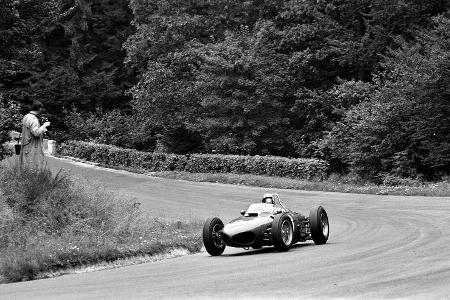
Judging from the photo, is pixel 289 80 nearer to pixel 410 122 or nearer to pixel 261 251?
pixel 410 122

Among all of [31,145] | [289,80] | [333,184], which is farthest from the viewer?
[289,80]

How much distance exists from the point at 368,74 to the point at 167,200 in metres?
24.0

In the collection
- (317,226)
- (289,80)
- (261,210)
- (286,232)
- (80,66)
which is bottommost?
(286,232)

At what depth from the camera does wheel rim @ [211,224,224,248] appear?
18422 mm

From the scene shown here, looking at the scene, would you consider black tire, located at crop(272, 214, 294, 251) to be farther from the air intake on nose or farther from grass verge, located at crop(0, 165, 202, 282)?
grass verge, located at crop(0, 165, 202, 282)

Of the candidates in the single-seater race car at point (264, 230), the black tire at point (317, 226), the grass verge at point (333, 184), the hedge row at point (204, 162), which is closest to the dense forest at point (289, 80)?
the grass verge at point (333, 184)

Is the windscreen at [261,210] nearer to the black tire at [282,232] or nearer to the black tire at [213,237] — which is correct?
the black tire at [282,232]

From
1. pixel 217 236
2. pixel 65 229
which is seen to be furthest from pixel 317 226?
pixel 65 229

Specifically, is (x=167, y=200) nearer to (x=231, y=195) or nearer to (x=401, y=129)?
(x=231, y=195)

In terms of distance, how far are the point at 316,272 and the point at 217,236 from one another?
5118 mm

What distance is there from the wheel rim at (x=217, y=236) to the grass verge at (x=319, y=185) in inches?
605

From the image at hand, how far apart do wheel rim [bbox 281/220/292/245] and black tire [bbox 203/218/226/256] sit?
5.04 ft

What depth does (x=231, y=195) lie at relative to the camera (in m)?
34.1

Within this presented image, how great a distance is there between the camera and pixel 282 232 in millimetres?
17938
